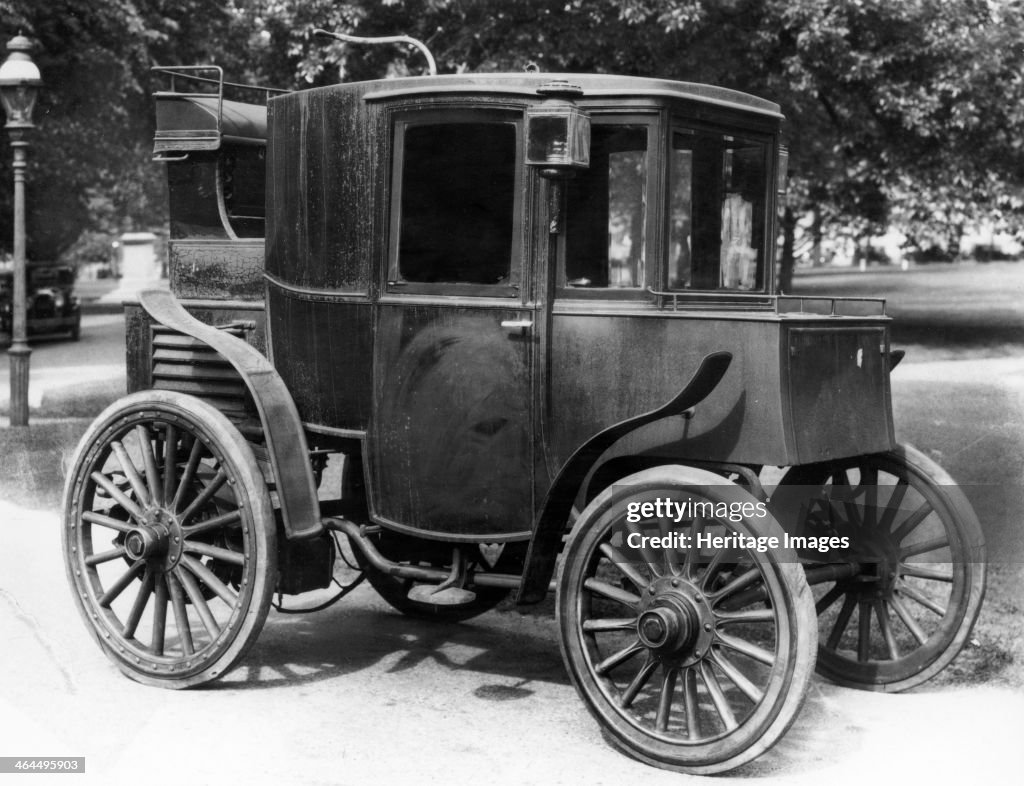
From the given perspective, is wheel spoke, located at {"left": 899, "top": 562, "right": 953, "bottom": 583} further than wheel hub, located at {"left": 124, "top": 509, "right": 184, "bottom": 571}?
No

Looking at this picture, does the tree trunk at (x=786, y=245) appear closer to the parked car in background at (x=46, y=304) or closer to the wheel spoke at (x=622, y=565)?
the wheel spoke at (x=622, y=565)

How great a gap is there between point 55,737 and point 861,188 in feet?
49.7

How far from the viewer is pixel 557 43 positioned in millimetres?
14422

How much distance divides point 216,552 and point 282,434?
53 cm

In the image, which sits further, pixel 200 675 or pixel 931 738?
pixel 200 675

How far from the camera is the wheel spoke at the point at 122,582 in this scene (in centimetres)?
527

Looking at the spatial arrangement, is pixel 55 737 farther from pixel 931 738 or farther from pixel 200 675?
pixel 931 738

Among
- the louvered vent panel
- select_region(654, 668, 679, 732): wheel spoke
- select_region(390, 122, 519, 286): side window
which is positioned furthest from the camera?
the louvered vent panel

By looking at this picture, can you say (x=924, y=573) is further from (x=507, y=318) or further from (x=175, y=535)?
(x=175, y=535)

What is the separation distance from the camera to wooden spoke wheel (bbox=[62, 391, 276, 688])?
16.4ft

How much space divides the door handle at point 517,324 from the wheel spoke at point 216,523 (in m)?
1.31

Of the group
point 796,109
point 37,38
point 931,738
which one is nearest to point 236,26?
point 37,38

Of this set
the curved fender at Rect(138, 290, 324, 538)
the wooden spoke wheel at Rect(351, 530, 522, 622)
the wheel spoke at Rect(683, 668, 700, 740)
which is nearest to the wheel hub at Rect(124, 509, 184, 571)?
the curved fender at Rect(138, 290, 324, 538)

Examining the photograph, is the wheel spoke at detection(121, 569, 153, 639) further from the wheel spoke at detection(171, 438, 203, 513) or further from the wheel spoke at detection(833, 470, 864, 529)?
the wheel spoke at detection(833, 470, 864, 529)
